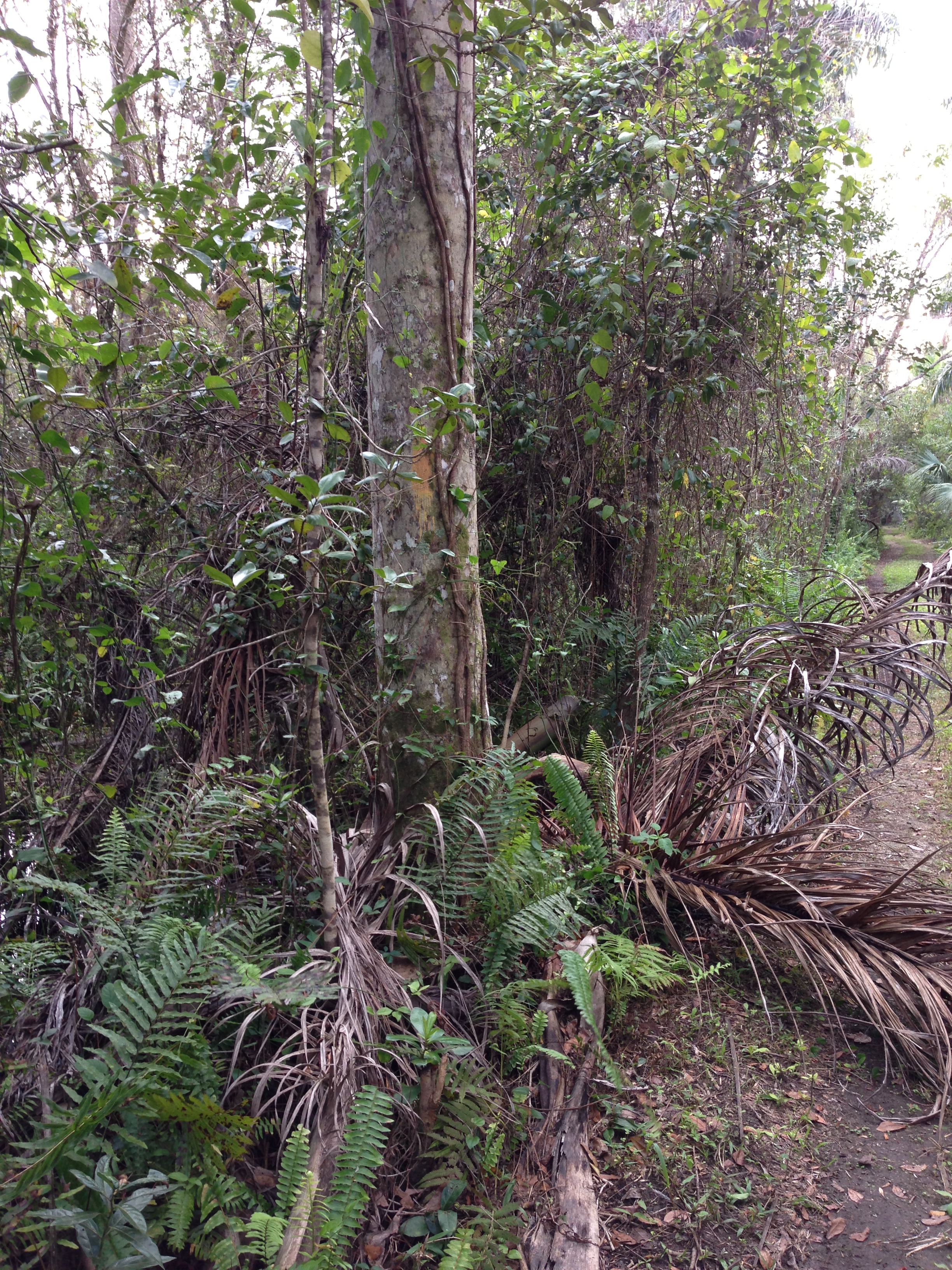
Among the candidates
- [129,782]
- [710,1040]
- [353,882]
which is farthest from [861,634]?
[129,782]

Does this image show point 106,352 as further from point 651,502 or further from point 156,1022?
point 651,502

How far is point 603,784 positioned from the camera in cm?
363

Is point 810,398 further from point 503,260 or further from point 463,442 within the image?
point 463,442

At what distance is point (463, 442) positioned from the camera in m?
3.24

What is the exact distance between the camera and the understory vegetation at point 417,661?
2.12 metres

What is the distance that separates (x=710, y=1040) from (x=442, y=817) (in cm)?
125

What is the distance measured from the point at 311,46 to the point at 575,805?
279cm

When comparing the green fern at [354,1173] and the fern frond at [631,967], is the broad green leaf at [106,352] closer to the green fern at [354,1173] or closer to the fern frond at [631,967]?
the green fern at [354,1173]

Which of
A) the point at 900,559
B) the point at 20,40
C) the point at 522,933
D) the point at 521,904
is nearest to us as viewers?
the point at 20,40

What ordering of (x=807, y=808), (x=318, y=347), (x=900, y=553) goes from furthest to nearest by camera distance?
(x=900, y=553)
(x=807, y=808)
(x=318, y=347)

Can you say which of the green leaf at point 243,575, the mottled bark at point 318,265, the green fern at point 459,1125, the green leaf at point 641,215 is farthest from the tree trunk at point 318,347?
A: the green leaf at point 641,215

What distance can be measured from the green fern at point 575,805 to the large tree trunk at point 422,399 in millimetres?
398

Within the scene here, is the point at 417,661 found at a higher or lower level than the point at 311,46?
lower

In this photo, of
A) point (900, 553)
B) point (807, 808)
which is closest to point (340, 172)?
point (807, 808)
